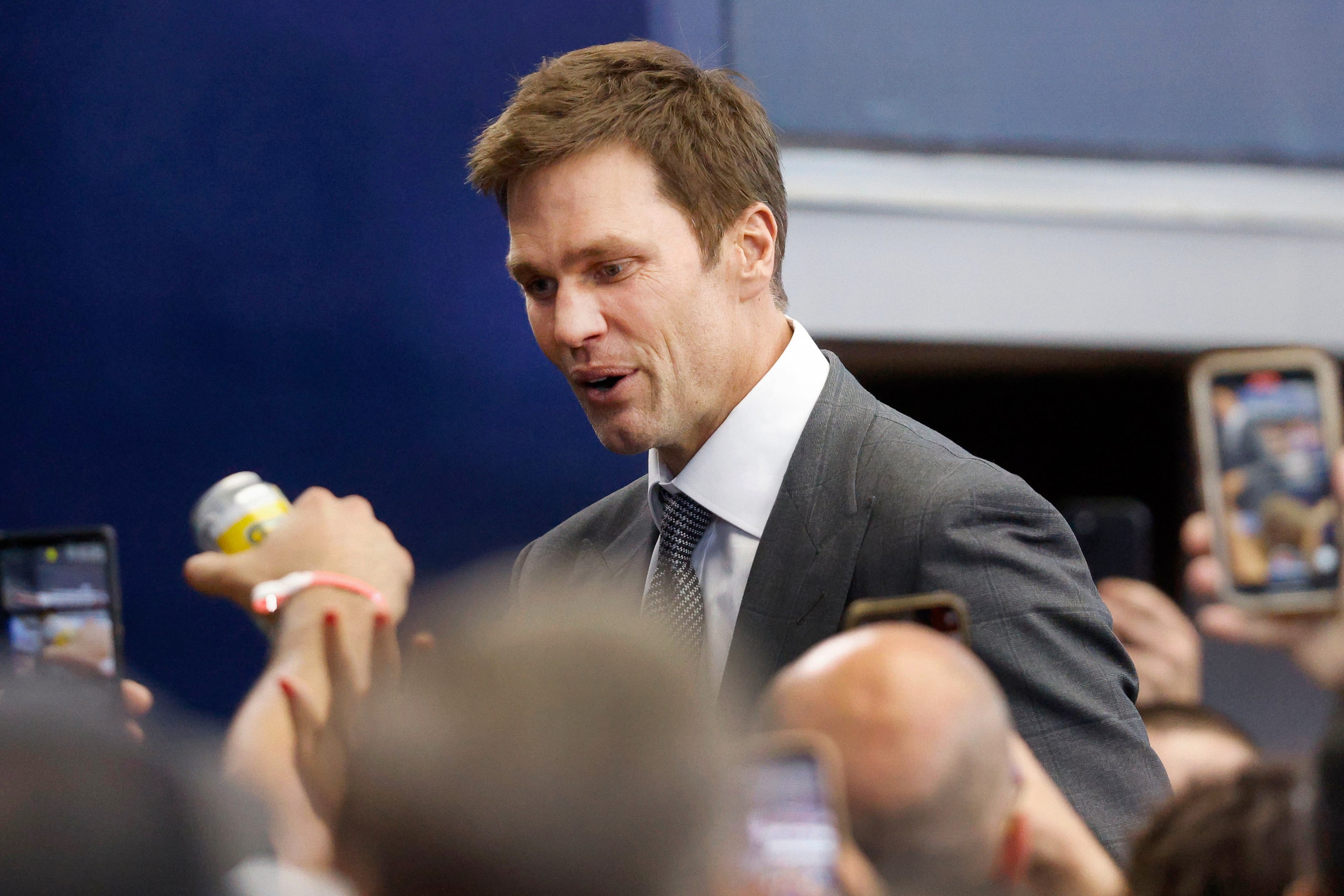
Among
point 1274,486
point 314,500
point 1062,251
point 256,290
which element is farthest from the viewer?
point 1062,251

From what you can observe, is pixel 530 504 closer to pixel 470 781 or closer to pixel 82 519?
pixel 82 519

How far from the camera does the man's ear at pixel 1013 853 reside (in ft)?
1.88

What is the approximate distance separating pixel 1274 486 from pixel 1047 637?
470mm

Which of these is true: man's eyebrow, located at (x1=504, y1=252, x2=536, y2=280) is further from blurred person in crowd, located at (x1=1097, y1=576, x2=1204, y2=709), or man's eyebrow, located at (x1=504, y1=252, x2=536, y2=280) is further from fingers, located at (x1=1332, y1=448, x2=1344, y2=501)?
blurred person in crowd, located at (x1=1097, y1=576, x2=1204, y2=709)

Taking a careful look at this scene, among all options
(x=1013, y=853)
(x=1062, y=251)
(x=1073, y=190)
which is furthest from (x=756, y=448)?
(x=1073, y=190)

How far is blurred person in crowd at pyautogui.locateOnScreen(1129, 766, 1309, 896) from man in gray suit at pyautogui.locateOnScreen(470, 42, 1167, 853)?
2.01 ft

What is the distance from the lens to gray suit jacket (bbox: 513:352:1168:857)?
1.16 m

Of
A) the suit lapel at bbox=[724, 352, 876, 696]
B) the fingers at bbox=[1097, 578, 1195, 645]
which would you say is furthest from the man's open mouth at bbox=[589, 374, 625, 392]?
the fingers at bbox=[1097, 578, 1195, 645]

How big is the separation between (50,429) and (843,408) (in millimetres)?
1657

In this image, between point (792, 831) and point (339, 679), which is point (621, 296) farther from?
point (792, 831)

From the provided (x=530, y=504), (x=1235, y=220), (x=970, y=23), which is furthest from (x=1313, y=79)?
(x=530, y=504)

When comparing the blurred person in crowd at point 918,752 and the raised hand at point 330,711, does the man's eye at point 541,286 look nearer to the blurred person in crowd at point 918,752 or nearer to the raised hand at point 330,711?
the raised hand at point 330,711

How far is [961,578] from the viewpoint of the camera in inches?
51.1

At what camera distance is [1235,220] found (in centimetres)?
370
